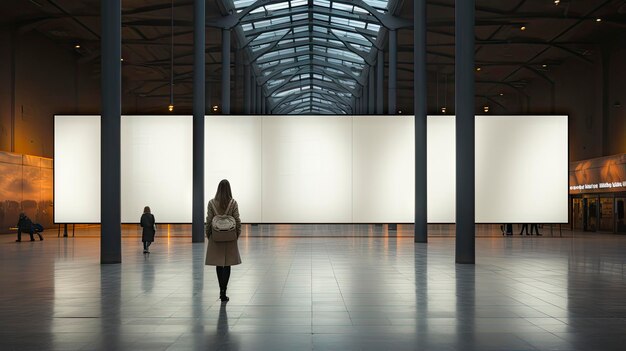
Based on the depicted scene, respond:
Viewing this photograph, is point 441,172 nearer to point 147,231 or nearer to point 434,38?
point 434,38

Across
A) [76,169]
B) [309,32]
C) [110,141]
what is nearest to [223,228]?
[110,141]

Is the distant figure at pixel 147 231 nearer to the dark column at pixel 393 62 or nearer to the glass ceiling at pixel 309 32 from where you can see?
the glass ceiling at pixel 309 32

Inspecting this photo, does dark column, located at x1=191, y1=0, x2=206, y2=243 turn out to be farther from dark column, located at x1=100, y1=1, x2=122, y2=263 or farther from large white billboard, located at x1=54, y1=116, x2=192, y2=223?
dark column, located at x1=100, y1=1, x2=122, y2=263

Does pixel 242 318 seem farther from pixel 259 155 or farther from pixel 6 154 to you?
pixel 6 154

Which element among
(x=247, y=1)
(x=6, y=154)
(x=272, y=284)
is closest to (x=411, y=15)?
(x=247, y=1)

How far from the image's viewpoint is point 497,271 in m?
14.2

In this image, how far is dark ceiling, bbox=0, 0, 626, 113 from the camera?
107 ft

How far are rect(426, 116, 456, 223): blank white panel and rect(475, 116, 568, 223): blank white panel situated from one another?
1.26m

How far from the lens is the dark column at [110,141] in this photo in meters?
15.8

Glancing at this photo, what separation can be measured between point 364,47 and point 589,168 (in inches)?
621

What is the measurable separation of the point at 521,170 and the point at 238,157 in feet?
40.1

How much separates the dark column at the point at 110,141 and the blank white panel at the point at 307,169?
12639 millimetres

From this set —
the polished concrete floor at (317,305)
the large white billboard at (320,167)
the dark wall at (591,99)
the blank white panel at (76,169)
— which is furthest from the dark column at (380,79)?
the polished concrete floor at (317,305)

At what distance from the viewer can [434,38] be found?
37625 mm
